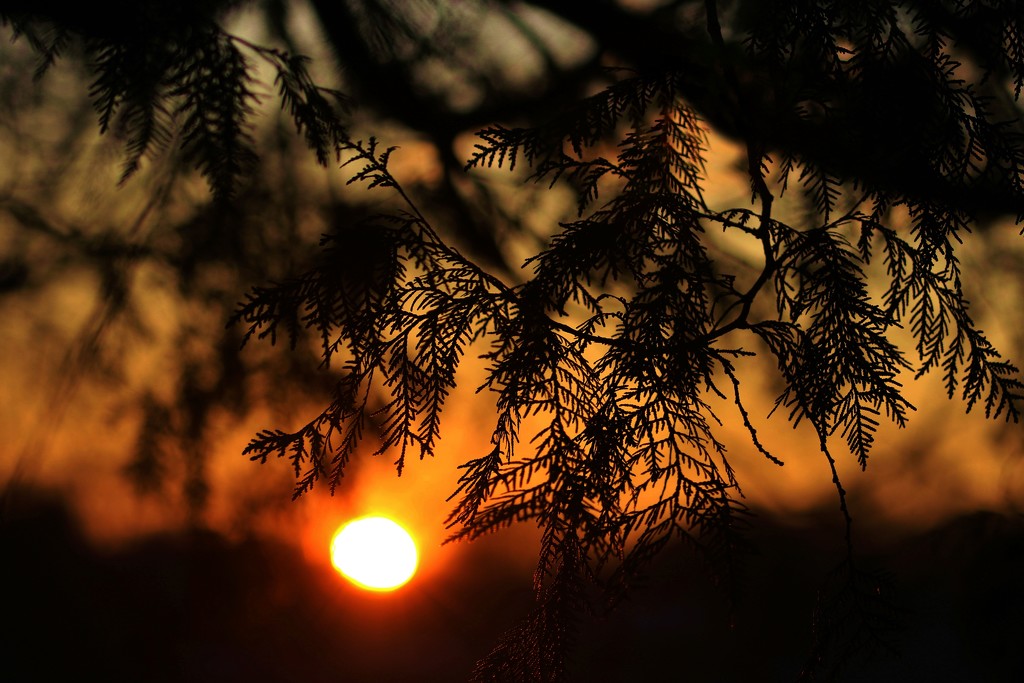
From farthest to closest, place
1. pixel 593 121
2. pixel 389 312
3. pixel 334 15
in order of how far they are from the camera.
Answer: pixel 334 15
pixel 593 121
pixel 389 312

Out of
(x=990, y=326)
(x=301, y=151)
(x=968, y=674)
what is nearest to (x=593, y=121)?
(x=301, y=151)

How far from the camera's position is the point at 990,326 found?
253 cm

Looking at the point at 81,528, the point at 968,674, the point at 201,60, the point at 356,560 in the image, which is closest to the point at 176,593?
the point at 81,528

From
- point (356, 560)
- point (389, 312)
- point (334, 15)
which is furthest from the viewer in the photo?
point (356, 560)

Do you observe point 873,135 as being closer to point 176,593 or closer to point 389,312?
point 389,312

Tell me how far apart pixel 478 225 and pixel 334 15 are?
0.78 metres

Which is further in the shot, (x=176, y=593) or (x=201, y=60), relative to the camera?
(x=176, y=593)

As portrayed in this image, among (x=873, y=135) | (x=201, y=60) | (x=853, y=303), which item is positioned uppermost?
(x=201, y=60)

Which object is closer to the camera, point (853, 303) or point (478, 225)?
point (853, 303)

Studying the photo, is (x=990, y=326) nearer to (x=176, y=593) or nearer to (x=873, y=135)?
(x=873, y=135)

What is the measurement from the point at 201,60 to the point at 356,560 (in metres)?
2.16

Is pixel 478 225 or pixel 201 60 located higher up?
pixel 478 225

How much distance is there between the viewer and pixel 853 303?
43.9 inches

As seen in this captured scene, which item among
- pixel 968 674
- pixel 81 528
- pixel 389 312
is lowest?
pixel 968 674
